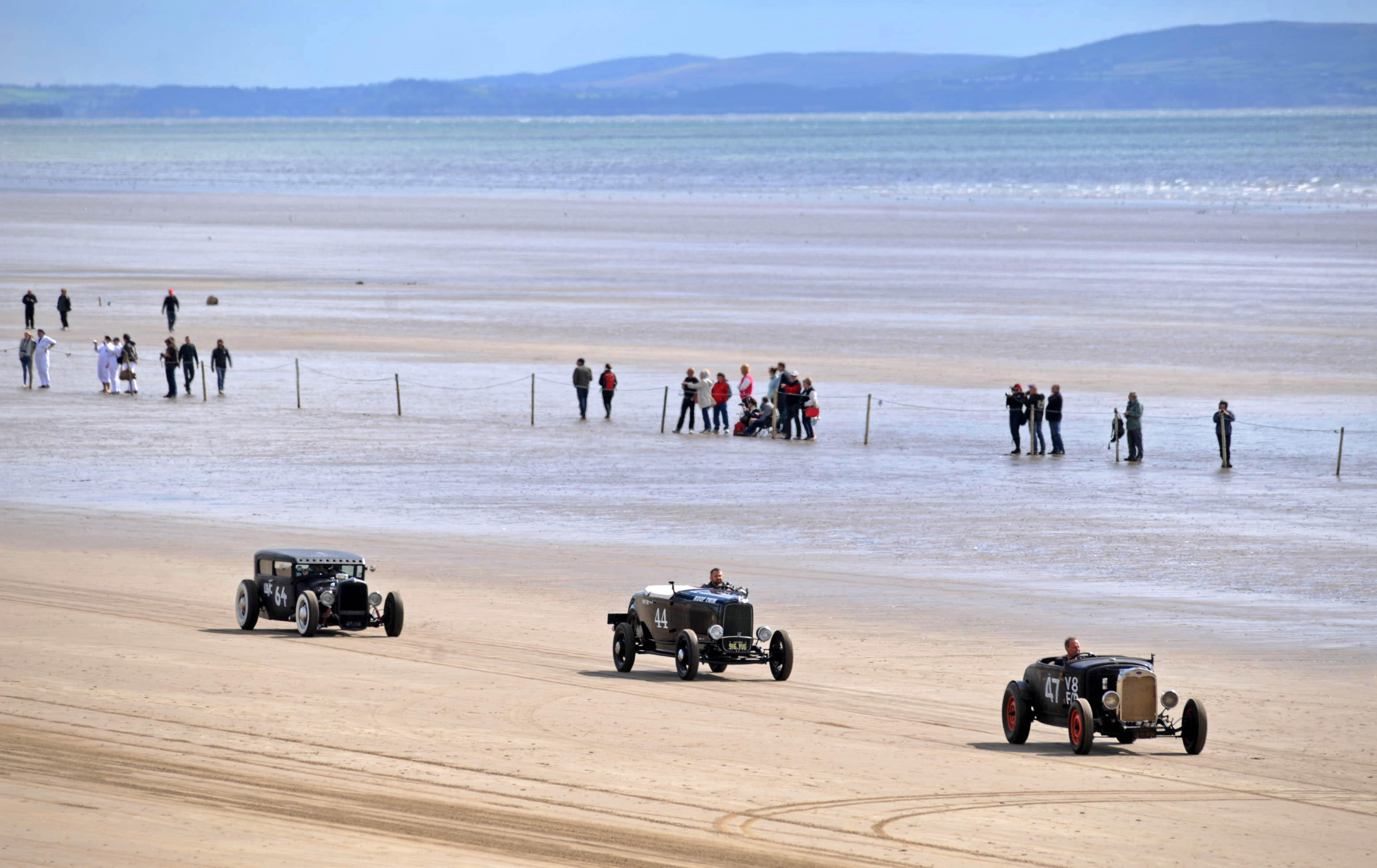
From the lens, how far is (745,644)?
1834 cm

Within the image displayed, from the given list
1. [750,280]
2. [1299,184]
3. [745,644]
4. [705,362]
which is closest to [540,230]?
[750,280]

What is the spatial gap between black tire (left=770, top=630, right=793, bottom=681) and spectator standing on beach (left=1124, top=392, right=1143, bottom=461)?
55.6ft

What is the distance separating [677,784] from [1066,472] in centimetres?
2109

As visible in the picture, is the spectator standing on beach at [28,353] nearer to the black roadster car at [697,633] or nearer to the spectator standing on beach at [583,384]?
the spectator standing on beach at [583,384]

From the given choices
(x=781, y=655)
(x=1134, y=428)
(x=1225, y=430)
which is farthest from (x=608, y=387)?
(x=781, y=655)

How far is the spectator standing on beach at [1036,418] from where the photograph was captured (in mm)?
35312

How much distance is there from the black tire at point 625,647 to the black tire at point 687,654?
0.47 metres

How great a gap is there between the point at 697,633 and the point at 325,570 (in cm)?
473

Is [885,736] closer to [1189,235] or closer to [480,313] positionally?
[480,313]

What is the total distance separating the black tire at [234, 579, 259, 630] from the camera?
20.5 metres

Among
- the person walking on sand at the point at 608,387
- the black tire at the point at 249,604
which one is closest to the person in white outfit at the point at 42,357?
the person walking on sand at the point at 608,387

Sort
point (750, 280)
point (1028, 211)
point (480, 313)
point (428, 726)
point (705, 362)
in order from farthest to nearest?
point (1028, 211) → point (750, 280) → point (480, 313) → point (705, 362) → point (428, 726)

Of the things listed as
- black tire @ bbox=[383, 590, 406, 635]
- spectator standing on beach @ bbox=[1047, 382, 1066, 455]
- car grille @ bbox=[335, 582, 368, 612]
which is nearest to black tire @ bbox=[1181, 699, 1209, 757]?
black tire @ bbox=[383, 590, 406, 635]

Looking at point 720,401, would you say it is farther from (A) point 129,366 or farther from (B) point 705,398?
(A) point 129,366
